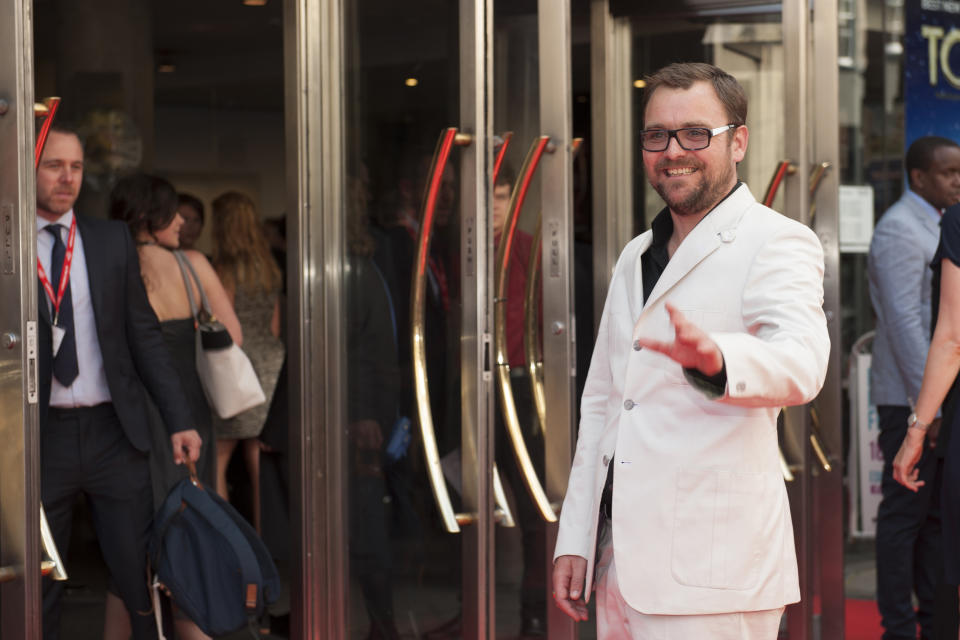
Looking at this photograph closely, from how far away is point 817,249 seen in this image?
6.94 feet

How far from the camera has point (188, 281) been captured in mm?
4469

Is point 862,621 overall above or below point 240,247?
below

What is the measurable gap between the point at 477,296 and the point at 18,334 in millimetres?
1206

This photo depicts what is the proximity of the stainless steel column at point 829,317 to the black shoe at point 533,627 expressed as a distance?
40.8 inches

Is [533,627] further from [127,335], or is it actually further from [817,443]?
[127,335]

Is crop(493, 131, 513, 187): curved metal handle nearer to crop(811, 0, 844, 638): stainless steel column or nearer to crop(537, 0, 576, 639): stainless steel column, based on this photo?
crop(537, 0, 576, 639): stainless steel column

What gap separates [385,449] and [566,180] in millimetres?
978

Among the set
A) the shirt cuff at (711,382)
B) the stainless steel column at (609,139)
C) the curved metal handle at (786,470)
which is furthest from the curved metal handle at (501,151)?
the shirt cuff at (711,382)

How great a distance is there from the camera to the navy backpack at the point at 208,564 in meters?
3.42

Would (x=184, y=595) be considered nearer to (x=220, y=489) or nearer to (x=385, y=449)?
(x=385, y=449)

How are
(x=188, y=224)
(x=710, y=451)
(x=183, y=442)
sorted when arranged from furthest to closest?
(x=188, y=224) < (x=183, y=442) < (x=710, y=451)

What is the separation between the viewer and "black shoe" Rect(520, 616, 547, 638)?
396 centimetres

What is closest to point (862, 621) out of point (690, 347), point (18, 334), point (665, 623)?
point (665, 623)

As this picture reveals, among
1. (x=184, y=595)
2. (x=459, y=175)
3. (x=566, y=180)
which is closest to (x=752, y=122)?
(x=566, y=180)
